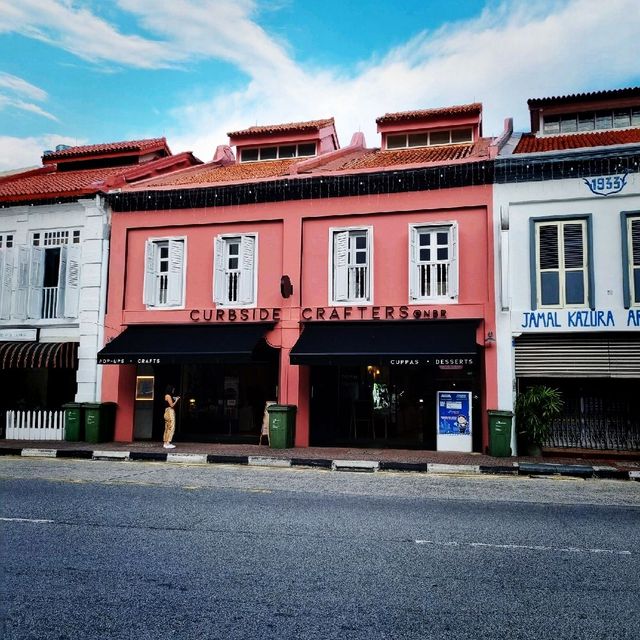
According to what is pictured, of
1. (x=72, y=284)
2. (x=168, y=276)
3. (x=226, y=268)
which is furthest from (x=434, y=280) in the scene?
(x=72, y=284)

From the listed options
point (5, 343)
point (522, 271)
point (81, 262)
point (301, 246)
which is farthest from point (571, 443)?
point (5, 343)

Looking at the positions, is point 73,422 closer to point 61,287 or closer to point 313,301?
point 61,287

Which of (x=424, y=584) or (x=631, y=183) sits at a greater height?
(x=631, y=183)

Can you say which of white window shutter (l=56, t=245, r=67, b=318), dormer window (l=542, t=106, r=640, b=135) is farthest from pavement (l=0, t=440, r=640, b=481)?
dormer window (l=542, t=106, r=640, b=135)

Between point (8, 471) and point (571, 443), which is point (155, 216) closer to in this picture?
point (8, 471)

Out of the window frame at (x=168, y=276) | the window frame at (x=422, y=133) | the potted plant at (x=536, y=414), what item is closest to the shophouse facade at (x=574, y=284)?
the potted plant at (x=536, y=414)

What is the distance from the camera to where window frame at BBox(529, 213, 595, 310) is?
1467 centimetres

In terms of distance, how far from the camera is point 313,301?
16.6 meters

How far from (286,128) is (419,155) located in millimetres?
5078

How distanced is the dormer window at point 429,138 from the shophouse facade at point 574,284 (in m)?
4.76

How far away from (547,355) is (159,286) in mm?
10713

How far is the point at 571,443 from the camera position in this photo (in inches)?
583

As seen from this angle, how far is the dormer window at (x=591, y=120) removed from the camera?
1809 centimetres

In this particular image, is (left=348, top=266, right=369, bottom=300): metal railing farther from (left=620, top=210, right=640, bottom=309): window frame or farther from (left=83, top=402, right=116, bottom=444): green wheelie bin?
(left=83, top=402, right=116, bottom=444): green wheelie bin
